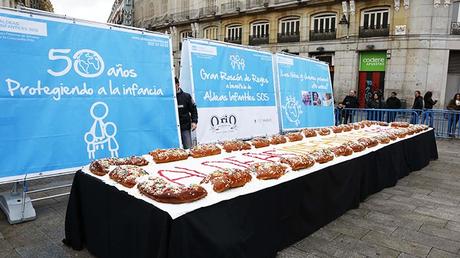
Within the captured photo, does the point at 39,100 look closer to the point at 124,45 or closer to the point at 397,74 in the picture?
the point at 124,45

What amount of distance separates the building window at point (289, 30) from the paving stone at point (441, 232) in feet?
73.3

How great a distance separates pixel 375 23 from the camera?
2161 cm

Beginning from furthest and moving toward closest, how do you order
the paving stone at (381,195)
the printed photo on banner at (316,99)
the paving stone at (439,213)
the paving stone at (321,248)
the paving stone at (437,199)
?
the printed photo on banner at (316,99), the paving stone at (381,195), the paving stone at (437,199), the paving stone at (439,213), the paving stone at (321,248)

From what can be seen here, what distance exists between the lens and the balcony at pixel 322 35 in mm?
23152

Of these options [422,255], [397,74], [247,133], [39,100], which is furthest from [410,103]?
[39,100]

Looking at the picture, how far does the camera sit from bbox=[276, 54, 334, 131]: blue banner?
836 centimetres

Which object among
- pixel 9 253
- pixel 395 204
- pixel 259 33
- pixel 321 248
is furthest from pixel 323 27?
pixel 9 253

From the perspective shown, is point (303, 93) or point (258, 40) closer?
point (303, 93)

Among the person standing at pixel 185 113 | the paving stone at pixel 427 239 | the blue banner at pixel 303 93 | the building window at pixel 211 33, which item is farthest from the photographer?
the building window at pixel 211 33

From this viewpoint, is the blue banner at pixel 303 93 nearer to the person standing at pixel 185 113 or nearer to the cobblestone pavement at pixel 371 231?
the person standing at pixel 185 113

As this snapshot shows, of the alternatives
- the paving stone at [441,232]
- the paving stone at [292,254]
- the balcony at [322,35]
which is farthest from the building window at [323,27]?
the paving stone at [292,254]

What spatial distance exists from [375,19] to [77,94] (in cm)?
2171

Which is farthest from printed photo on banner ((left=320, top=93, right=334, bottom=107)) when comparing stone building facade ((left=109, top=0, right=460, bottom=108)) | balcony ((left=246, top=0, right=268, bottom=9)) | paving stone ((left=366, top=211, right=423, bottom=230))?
balcony ((left=246, top=0, right=268, bottom=9))

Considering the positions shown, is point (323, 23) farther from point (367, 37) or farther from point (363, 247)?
point (363, 247)
